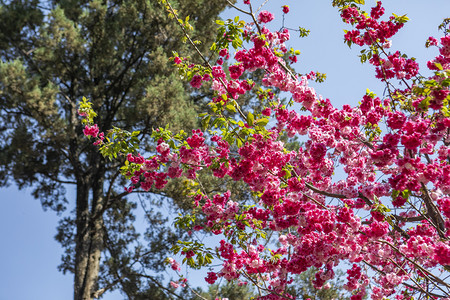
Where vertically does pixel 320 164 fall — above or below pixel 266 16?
below

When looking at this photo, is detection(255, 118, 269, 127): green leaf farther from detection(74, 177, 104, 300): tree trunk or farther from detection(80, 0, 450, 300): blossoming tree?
detection(74, 177, 104, 300): tree trunk

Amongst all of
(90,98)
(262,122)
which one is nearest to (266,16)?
(262,122)

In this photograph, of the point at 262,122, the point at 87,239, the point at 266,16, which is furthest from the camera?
the point at 87,239

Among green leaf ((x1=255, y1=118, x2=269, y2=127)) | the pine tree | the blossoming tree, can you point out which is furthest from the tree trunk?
green leaf ((x1=255, y1=118, x2=269, y2=127))

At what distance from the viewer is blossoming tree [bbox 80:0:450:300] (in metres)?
3.70

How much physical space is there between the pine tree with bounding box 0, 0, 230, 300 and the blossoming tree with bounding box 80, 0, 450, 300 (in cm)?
410

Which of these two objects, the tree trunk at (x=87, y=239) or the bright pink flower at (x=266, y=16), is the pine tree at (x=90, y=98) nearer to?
the tree trunk at (x=87, y=239)

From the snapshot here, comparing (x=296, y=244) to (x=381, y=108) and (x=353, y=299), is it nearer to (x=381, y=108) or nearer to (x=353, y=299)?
(x=353, y=299)

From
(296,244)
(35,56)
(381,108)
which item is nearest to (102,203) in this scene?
(35,56)

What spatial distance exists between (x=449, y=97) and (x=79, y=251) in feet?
26.5

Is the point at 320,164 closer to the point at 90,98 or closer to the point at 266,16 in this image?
the point at 266,16

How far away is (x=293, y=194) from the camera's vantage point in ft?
13.4

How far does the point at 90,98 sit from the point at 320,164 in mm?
6928

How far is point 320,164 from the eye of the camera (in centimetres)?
452
